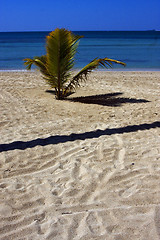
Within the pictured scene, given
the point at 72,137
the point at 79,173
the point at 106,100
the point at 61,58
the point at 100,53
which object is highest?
the point at 100,53

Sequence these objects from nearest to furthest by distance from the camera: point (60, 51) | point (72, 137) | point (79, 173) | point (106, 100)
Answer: point (79, 173) → point (72, 137) → point (60, 51) → point (106, 100)

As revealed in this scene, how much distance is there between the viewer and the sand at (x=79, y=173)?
2.69 meters

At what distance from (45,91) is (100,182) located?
636 centimetres

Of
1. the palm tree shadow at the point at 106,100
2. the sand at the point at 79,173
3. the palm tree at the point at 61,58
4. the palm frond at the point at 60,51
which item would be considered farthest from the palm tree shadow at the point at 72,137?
the palm frond at the point at 60,51

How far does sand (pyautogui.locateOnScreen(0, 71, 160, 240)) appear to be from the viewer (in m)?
2.69

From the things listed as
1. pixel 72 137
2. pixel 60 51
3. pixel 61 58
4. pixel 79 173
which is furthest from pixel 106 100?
pixel 79 173

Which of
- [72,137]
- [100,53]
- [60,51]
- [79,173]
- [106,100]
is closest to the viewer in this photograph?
[79,173]

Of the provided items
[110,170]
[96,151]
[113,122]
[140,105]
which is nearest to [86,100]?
[140,105]

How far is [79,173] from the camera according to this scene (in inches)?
143

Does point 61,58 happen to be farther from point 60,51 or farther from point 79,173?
point 79,173

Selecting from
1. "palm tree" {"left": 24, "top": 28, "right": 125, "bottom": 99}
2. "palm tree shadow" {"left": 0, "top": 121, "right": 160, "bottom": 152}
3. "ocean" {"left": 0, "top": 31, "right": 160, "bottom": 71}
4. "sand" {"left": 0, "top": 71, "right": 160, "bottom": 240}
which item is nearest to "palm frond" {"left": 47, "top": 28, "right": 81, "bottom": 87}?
"palm tree" {"left": 24, "top": 28, "right": 125, "bottom": 99}

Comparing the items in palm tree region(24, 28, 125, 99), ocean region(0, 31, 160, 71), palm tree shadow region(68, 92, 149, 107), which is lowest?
palm tree shadow region(68, 92, 149, 107)

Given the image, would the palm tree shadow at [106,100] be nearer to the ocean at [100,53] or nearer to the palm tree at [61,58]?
the palm tree at [61,58]

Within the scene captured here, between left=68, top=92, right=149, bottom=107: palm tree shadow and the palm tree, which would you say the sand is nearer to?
left=68, top=92, right=149, bottom=107: palm tree shadow
